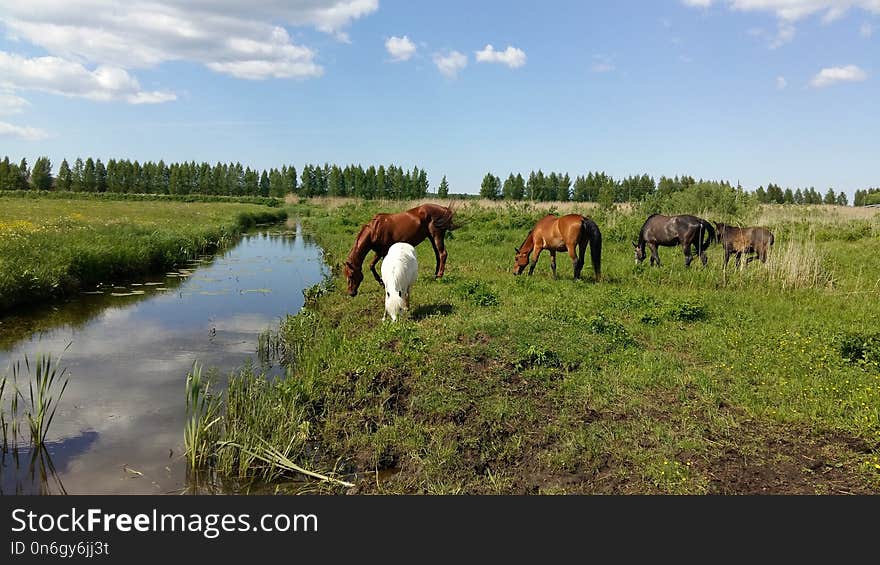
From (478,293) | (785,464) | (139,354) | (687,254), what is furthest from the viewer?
(687,254)

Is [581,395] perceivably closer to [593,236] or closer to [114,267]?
[593,236]

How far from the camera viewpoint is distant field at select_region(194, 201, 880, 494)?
16.8ft

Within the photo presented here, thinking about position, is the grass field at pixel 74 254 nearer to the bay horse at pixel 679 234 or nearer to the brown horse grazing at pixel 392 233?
the brown horse grazing at pixel 392 233

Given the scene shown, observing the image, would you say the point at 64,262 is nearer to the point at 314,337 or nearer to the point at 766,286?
the point at 314,337

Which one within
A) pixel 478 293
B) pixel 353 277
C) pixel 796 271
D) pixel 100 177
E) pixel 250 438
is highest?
pixel 100 177

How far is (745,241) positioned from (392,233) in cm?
997

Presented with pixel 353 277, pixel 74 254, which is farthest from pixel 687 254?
pixel 74 254

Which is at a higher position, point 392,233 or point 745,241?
point 745,241

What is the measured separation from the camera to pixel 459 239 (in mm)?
23000

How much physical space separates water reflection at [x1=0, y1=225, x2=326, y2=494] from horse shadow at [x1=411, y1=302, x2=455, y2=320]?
2.91 metres

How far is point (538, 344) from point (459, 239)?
15.3 metres

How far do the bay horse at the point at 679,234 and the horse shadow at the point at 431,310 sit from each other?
783cm

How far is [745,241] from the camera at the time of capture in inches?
615

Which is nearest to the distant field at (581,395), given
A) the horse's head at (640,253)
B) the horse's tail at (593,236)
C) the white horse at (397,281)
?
the white horse at (397,281)
